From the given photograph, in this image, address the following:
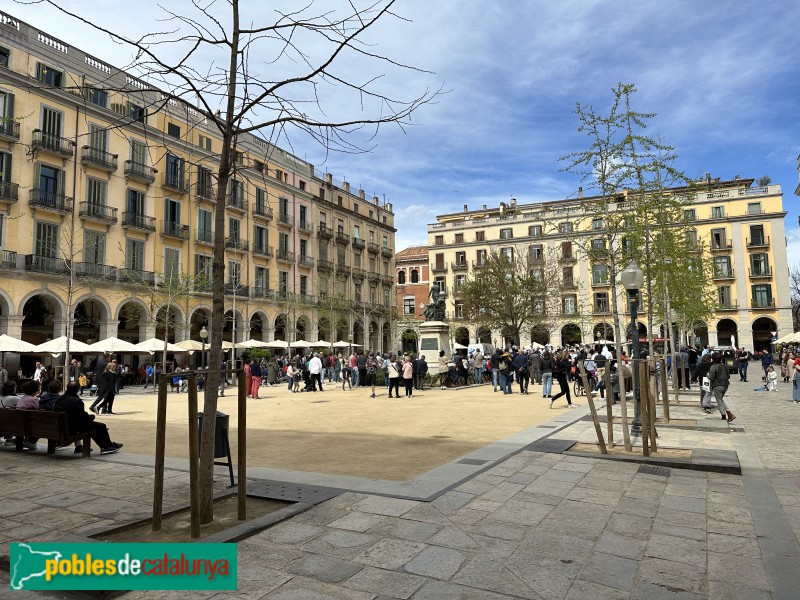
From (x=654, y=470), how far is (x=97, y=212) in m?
31.1

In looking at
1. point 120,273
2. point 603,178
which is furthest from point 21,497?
point 120,273

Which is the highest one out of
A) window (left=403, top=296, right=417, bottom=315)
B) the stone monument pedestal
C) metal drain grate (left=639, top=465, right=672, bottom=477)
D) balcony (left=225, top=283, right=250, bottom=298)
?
window (left=403, top=296, right=417, bottom=315)

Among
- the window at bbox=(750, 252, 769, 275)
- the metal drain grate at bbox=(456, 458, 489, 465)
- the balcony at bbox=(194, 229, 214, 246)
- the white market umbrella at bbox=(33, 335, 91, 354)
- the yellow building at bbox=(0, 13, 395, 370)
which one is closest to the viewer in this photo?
the metal drain grate at bbox=(456, 458, 489, 465)

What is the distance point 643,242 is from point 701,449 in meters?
6.96

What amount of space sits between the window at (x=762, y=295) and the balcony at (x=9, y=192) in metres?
56.5

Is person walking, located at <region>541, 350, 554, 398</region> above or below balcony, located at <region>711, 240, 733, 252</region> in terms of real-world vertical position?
below

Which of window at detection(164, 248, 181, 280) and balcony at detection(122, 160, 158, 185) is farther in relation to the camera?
window at detection(164, 248, 181, 280)

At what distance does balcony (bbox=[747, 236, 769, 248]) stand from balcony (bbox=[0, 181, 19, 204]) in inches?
2198

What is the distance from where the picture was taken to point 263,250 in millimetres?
42531

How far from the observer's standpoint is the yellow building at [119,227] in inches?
1035

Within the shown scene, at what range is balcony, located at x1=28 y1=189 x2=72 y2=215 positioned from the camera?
88.0ft

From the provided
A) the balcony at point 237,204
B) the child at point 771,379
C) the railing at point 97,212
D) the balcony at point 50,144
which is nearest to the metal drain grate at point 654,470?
the child at point 771,379

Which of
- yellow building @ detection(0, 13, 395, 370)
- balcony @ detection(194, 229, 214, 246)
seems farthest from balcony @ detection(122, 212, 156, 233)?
balcony @ detection(194, 229, 214, 246)

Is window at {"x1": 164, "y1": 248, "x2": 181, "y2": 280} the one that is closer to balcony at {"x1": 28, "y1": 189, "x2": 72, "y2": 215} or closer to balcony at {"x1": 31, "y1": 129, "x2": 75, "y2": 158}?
balcony at {"x1": 28, "y1": 189, "x2": 72, "y2": 215}
